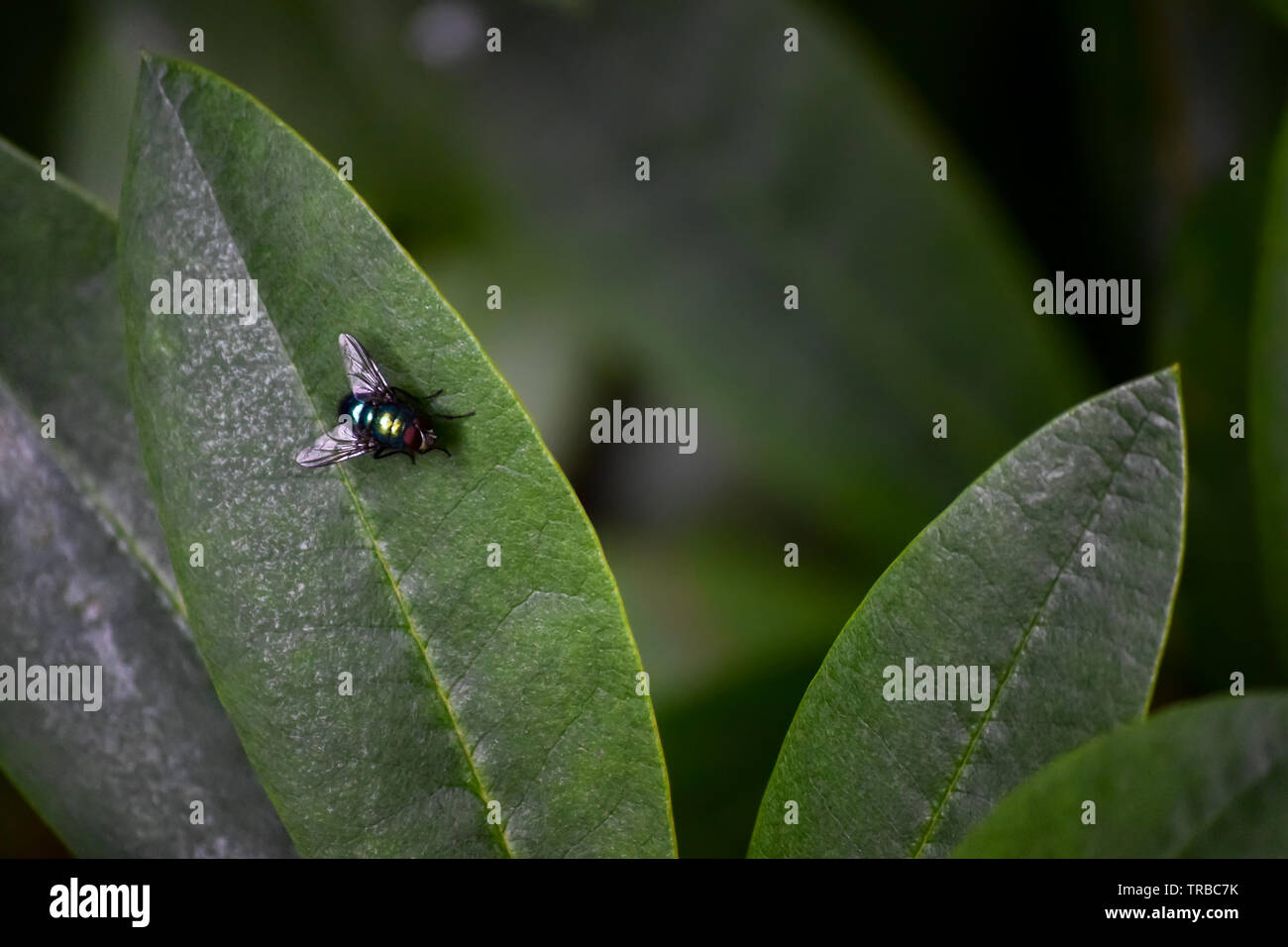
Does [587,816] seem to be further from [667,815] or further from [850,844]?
[850,844]

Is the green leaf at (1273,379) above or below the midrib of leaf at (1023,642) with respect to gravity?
above

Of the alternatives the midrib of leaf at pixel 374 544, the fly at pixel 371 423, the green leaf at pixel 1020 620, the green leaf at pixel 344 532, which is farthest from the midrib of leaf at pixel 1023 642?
the fly at pixel 371 423

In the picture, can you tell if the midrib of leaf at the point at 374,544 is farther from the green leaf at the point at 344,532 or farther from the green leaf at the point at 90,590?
the green leaf at the point at 90,590

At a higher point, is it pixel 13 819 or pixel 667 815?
pixel 667 815

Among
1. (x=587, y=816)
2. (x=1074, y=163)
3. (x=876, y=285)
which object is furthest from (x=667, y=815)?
(x=1074, y=163)

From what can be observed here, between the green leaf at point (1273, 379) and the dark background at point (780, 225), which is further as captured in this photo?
the dark background at point (780, 225)
